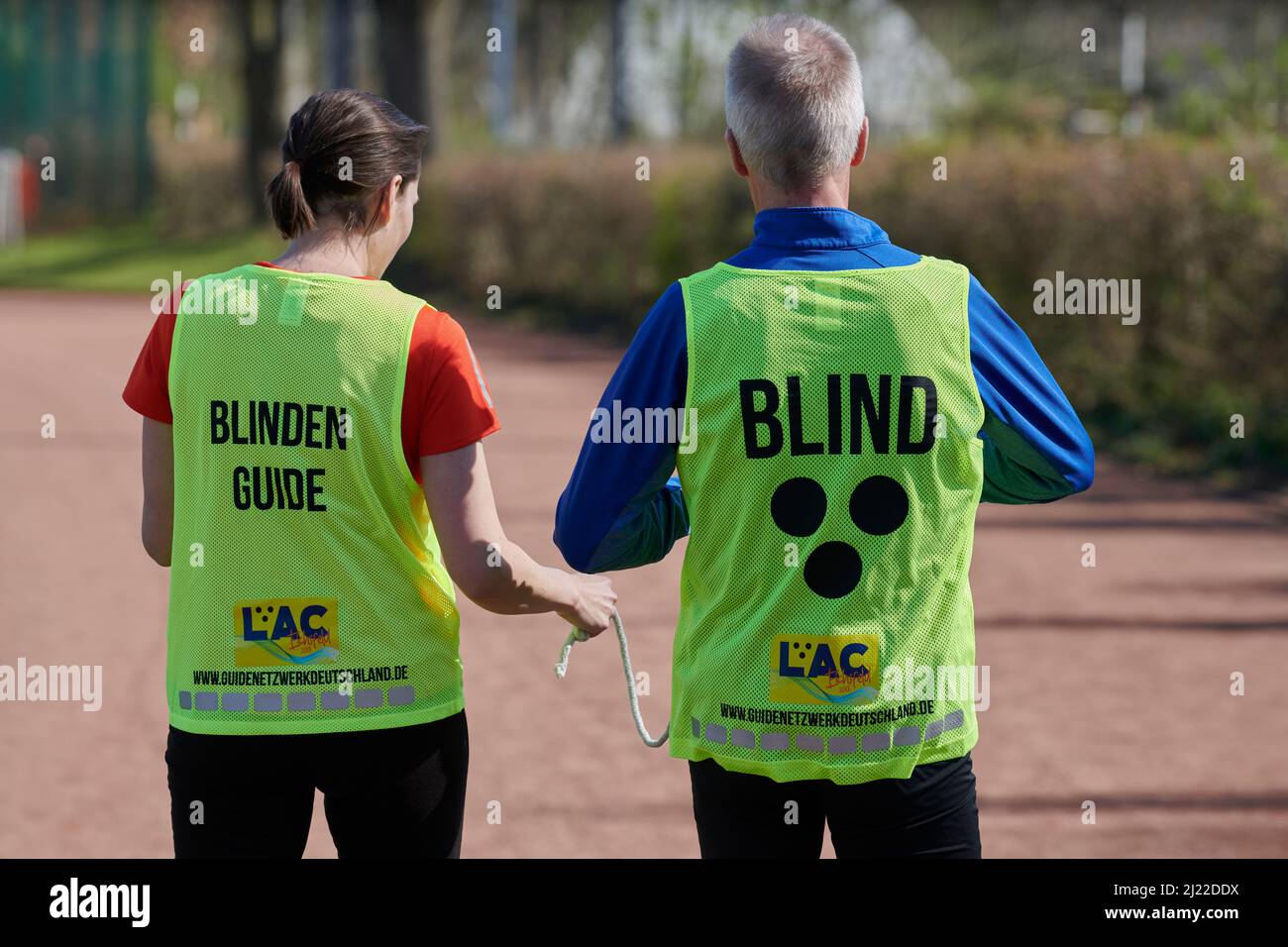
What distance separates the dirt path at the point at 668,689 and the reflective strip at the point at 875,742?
8.25 feet

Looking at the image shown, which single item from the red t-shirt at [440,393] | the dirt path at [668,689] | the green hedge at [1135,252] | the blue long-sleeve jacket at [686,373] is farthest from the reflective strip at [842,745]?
the green hedge at [1135,252]

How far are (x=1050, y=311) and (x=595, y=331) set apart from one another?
27.3 ft

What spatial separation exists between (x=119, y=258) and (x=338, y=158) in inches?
1250

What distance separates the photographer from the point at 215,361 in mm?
2846

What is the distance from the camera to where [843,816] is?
2742mm

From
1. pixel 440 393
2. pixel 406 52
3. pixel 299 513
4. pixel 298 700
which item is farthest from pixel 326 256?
pixel 406 52

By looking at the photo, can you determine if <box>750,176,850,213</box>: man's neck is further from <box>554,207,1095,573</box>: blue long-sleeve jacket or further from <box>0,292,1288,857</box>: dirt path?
<box>0,292,1288,857</box>: dirt path

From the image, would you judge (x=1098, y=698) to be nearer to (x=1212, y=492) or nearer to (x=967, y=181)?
(x=1212, y=492)

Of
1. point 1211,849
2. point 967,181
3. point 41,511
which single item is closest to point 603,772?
point 1211,849

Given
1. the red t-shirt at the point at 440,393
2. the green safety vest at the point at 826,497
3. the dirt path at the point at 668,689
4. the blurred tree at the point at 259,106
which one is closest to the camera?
the green safety vest at the point at 826,497

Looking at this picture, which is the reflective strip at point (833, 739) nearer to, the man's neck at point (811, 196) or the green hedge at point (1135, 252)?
the man's neck at point (811, 196)

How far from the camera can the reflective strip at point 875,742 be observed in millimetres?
2723

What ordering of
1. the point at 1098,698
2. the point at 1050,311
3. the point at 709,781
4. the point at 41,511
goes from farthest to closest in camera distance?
1. the point at 1050,311
2. the point at 41,511
3. the point at 1098,698
4. the point at 709,781

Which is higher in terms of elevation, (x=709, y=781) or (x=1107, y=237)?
(x=1107, y=237)
